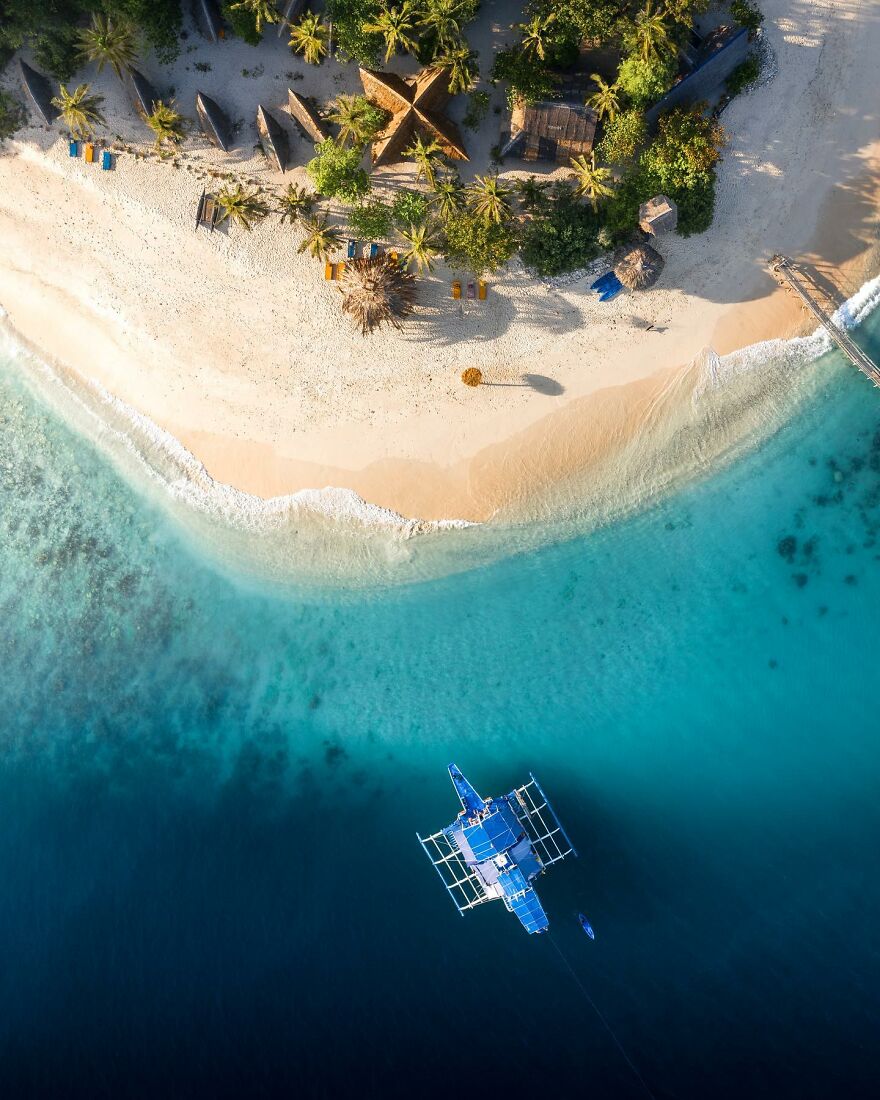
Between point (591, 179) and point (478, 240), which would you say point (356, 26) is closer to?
point (478, 240)

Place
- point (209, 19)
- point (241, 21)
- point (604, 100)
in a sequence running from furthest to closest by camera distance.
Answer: point (209, 19) → point (241, 21) → point (604, 100)

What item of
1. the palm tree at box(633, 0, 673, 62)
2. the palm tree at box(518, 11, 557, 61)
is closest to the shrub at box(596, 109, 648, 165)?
the palm tree at box(633, 0, 673, 62)

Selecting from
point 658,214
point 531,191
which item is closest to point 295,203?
point 531,191

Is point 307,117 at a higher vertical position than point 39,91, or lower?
lower

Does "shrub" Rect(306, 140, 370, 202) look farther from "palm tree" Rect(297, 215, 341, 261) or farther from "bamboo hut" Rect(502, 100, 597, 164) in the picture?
"bamboo hut" Rect(502, 100, 597, 164)

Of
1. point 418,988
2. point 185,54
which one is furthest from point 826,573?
point 185,54

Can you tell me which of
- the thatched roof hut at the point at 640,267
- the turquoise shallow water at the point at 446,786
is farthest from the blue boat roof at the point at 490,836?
the thatched roof hut at the point at 640,267

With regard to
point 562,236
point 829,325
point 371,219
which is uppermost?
point 371,219
